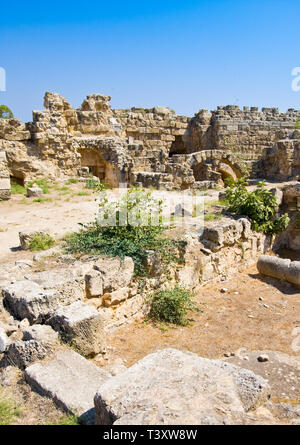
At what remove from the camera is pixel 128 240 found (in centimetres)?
552

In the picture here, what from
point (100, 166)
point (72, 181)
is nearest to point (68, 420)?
point (72, 181)

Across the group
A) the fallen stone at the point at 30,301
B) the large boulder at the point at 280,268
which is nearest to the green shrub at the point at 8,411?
the fallen stone at the point at 30,301

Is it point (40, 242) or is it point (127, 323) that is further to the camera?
point (40, 242)

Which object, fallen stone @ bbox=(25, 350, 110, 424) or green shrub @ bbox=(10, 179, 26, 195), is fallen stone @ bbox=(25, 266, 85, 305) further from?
green shrub @ bbox=(10, 179, 26, 195)

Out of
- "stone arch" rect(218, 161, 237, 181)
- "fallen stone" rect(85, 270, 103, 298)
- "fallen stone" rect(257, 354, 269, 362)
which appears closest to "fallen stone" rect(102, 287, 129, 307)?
"fallen stone" rect(85, 270, 103, 298)

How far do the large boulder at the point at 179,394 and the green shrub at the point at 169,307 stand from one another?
2509 millimetres

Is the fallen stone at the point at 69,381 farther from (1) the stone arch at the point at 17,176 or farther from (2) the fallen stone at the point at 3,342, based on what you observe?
(1) the stone arch at the point at 17,176

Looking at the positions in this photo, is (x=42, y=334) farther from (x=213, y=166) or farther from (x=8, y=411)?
(x=213, y=166)

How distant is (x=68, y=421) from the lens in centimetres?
258

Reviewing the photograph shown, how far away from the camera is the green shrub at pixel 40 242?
593cm

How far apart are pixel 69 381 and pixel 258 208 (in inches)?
249

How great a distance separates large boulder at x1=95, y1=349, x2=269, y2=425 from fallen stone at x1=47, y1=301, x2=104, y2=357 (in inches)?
40.7

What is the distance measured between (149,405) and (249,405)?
0.74m

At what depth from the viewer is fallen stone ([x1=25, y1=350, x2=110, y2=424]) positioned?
8.84ft
